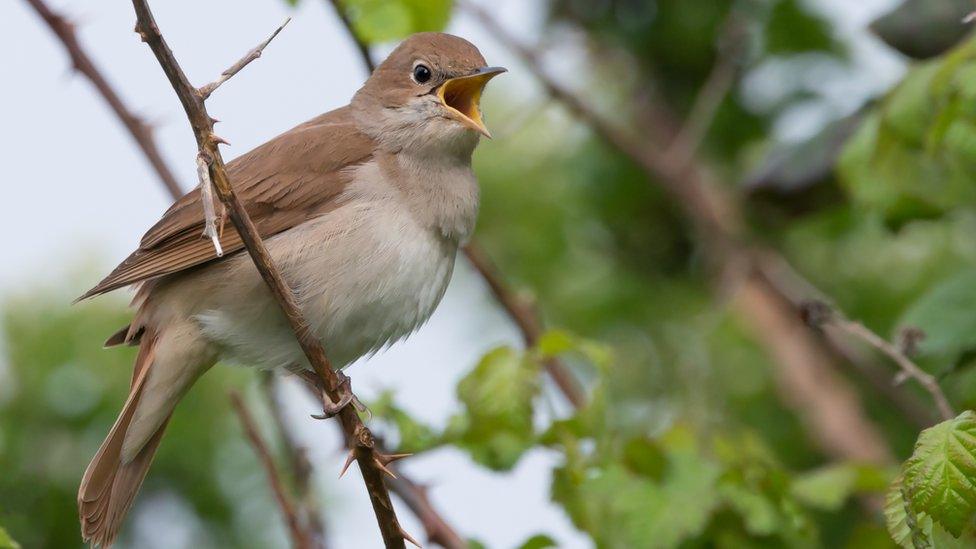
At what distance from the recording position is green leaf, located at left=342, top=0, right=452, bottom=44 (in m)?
3.99

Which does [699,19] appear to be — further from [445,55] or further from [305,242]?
[305,242]

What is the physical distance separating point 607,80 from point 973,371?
3.21 m

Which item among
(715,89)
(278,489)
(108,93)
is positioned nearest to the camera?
(278,489)

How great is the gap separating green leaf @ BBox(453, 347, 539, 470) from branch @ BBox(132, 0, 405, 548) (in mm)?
762

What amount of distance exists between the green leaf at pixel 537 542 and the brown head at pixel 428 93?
1352 mm

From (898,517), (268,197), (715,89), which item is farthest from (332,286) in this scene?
(715,89)

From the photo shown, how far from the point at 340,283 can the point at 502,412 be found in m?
0.64

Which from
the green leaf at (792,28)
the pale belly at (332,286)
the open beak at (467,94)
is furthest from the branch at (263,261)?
the green leaf at (792,28)

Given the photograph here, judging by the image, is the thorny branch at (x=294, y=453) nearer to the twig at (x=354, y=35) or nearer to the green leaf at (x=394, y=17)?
the twig at (x=354, y=35)

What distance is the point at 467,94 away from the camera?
4621mm

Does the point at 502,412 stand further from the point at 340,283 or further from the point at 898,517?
the point at 898,517

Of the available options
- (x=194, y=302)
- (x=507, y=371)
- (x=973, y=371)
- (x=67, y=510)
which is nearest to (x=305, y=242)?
(x=194, y=302)

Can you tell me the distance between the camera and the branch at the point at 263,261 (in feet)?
8.31

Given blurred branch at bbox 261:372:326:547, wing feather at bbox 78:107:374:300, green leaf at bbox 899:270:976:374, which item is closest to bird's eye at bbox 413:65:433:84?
wing feather at bbox 78:107:374:300
